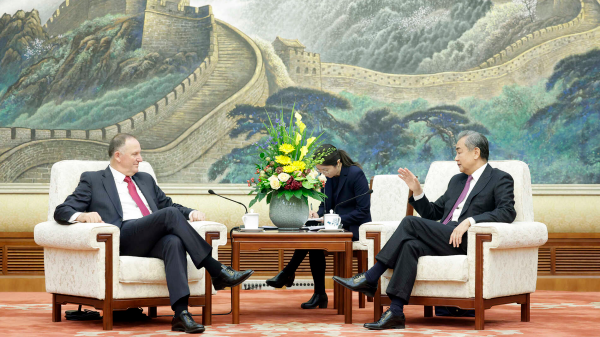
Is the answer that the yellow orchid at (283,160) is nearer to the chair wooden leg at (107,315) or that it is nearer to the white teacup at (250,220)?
the white teacup at (250,220)

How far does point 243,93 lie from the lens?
6.42m

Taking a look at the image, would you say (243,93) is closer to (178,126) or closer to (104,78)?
(178,126)

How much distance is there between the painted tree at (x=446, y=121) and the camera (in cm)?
638

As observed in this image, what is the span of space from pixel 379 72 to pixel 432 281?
311cm

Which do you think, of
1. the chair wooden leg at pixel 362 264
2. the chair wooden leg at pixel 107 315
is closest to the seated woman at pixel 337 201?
the chair wooden leg at pixel 362 264

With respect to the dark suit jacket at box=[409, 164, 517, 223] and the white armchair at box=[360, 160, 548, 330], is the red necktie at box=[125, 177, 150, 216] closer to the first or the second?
the white armchair at box=[360, 160, 548, 330]

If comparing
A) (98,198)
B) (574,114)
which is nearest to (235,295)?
(98,198)

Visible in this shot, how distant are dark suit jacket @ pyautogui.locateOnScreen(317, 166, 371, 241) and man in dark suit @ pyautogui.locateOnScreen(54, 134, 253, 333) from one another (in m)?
1.11

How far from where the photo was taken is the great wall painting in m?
6.33

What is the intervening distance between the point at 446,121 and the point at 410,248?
2911 millimetres

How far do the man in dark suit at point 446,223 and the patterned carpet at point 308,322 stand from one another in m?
0.23

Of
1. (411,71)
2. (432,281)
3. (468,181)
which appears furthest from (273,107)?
(432,281)

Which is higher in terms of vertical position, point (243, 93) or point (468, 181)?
point (243, 93)

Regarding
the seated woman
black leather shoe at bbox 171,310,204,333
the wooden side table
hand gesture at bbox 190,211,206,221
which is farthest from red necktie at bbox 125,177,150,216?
the seated woman
